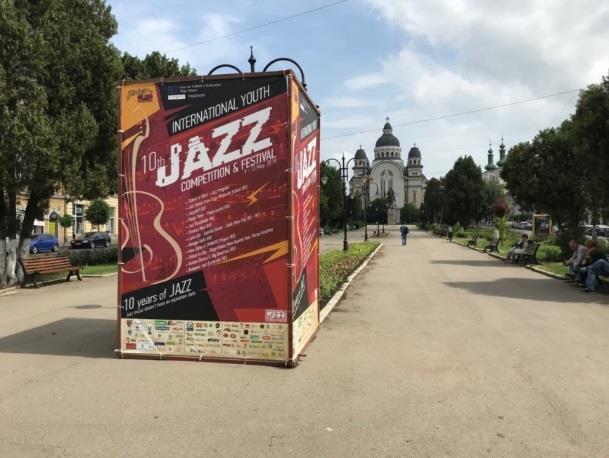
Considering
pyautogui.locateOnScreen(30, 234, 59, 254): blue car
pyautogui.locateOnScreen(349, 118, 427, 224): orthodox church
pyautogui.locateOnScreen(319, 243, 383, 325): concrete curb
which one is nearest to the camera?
pyautogui.locateOnScreen(319, 243, 383, 325): concrete curb

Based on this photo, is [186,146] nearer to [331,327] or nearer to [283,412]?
[283,412]

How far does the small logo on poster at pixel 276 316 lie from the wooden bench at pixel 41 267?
10161mm

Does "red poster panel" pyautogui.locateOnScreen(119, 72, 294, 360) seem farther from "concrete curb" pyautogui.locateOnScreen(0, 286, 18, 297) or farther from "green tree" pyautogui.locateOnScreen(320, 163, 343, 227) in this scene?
"green tree" pyautogui.locateOnScreen(320, 163, 343, 227)

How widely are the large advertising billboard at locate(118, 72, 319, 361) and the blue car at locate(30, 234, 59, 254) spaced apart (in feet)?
110

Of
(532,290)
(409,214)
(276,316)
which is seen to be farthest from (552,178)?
(409,214)

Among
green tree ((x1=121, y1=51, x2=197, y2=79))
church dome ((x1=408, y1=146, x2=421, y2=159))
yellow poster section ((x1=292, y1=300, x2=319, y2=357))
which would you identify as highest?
church dome ((x1=408, y1=146, x2=421, y2=159))

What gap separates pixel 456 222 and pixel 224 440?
71.7 meters

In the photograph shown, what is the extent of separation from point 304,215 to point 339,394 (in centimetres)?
246

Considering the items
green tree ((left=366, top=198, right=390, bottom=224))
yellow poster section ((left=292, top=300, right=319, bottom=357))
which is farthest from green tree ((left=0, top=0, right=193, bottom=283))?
green tree ((left=366, top=198, right=390, bottom=224))

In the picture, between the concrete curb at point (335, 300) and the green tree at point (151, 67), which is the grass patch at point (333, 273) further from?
the green tree at point (151, 67)

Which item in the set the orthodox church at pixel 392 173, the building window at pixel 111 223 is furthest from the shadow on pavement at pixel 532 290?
the orthodox church at pixel 392 173

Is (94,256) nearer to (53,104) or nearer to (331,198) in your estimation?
(53,104)

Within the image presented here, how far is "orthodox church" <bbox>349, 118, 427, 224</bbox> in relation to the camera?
161 metres

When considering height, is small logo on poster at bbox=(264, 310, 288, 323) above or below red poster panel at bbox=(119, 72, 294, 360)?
below
